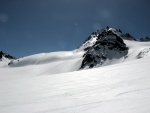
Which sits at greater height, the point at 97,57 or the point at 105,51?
the point at 105,51

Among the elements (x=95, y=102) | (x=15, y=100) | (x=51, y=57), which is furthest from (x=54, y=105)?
(x=51, y=57)

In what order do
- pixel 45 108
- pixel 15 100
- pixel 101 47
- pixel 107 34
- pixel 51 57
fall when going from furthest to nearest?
1. pixel 51 57
2. pixel 107 34
3. pixel 101 47
4. pixel 15 100
5. pixel 45 108

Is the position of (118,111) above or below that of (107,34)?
below

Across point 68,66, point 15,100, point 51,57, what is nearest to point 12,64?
point 51,57

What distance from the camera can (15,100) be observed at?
17.9ft

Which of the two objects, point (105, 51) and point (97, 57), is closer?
point (97, 57)

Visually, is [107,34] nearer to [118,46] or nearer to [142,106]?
[118,46]

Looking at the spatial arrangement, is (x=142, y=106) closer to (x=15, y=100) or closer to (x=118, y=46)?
(x=15, y=100)

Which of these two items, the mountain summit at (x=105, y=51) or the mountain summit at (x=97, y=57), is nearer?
the mountain summit at (x=97, y=57)

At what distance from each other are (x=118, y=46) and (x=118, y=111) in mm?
110242

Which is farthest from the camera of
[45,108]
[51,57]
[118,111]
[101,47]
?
[51,57]

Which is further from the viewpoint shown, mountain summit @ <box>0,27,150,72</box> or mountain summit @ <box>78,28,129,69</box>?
mountain summit @ <box>78,28,129,69</box>

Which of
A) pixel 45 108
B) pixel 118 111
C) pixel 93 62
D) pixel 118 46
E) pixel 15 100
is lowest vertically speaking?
pixel 118 111

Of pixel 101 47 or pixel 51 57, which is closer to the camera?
pixel 101 47
